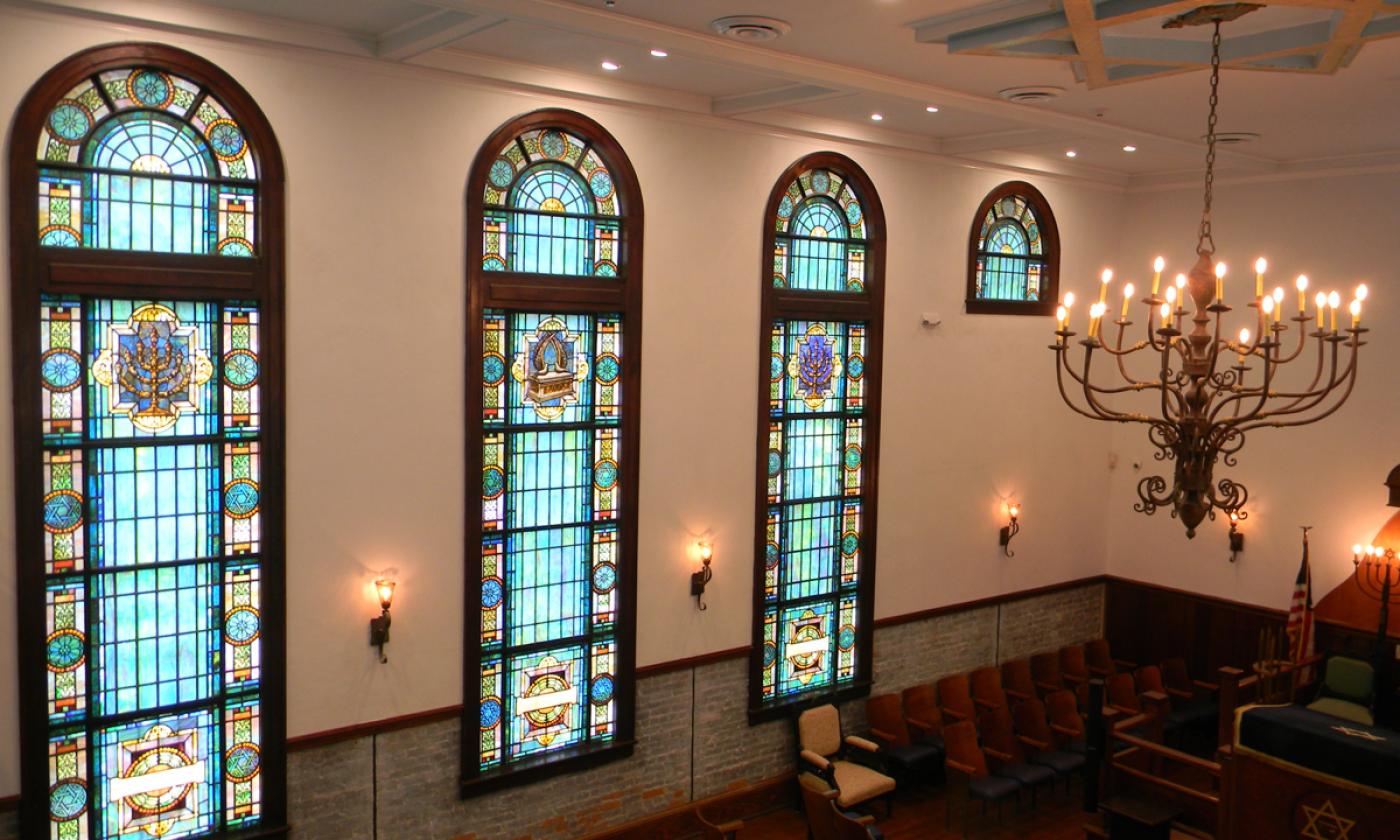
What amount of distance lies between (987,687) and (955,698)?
1.59ft

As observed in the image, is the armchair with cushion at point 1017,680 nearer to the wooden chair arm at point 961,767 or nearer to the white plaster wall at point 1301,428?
the wooden chair arm at point 961,767

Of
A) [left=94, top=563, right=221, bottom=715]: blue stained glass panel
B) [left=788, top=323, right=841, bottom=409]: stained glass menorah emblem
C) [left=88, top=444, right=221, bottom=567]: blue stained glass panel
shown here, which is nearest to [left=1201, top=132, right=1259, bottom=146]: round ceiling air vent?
[left=788, top=323, right=841, bottom=409]: stained glass menorah emblem

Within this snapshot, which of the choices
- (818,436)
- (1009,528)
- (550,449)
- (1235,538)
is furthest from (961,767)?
(550,449)

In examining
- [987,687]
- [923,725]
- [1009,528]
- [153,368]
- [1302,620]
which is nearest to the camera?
[153,368]

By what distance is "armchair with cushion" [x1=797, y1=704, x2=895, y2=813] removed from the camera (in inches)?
362

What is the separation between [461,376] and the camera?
784cm

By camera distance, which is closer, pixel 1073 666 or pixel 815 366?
pixel 815 366

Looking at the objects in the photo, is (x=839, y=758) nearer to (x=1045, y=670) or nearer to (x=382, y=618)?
(x=1045, y=670)

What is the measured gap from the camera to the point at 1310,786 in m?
7.23

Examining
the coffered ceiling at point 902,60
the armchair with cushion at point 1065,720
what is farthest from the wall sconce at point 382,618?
the armchair with cushion at point 1065,720

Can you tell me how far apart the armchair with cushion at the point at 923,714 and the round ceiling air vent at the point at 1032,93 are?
210 inches

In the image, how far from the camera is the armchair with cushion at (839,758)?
30.2ft

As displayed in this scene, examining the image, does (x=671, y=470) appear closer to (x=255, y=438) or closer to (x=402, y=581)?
(x=402, y=581)

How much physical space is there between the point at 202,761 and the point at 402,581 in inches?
63.1
